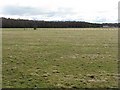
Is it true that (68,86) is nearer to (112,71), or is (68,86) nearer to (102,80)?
(102,80)

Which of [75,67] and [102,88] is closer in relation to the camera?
[102,88]

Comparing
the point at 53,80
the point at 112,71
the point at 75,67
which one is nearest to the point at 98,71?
the point at 112,71

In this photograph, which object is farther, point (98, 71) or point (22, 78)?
point (98, 71)

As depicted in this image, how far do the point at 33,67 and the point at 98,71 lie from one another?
11.6ft

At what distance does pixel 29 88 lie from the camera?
1088 centimetres

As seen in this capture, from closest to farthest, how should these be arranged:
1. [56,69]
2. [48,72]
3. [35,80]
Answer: [35,80], [48,72], [56,69]

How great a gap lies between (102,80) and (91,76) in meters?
0.92

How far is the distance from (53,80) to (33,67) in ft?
12.4

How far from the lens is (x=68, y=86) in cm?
1135

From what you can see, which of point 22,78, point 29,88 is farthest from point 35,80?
point 29,88

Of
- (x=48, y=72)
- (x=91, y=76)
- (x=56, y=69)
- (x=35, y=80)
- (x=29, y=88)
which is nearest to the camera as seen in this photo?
(x=29, y=88)

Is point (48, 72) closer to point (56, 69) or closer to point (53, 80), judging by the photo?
point (56, 69)

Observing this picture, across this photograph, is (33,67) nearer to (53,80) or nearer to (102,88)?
(53,80)

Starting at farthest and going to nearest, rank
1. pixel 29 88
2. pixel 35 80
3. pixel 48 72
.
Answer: pixel 48 72 < pixel 35 80 < pixel 29 88
